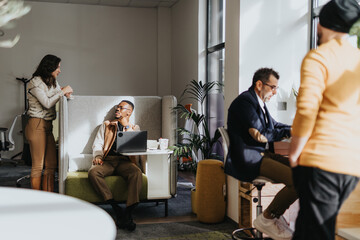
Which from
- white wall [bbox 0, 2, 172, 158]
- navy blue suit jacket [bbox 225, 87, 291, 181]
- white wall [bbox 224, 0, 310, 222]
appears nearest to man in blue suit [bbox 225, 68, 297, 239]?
navy blue suit jacket [bbox 225, 87, 291, 181]

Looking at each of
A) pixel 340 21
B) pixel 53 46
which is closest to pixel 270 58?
pixel 340 21

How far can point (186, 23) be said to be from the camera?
6.67m

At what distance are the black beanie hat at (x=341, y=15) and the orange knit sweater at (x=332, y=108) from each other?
95 mm

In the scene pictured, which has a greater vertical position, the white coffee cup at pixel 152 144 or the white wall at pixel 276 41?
the white wall at pixel 276 41

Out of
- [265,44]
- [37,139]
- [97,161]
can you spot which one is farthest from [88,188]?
[265,44]

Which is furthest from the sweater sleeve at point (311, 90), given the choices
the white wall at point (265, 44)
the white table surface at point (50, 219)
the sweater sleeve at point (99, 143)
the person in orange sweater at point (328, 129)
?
the sweater sleeve at point (99, 143)

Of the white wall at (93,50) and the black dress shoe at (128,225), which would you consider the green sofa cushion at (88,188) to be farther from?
the white wall at (93,50)

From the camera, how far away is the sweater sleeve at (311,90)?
1.51 meters

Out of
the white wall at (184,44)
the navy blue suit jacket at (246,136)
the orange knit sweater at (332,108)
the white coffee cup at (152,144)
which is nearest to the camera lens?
the orange knit sweater at (332,108)

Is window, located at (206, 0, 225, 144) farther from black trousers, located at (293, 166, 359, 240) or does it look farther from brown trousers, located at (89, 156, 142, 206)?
black trousers, located at (293, 166, 359, 240)

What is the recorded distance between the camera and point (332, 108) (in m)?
1.53

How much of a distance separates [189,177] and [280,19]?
294 cm

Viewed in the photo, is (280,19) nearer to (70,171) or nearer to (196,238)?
(196,238)

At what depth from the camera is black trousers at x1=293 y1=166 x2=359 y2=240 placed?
1.52 metres
